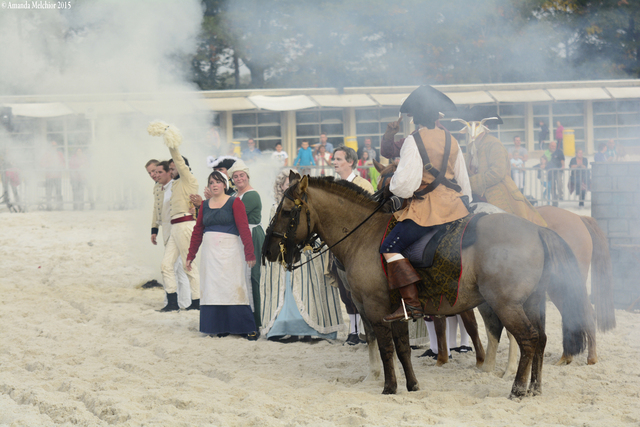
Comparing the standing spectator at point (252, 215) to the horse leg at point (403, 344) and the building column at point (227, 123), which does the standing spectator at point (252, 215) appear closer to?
the horse leg at point (403, 344)

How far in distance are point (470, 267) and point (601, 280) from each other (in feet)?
7.82

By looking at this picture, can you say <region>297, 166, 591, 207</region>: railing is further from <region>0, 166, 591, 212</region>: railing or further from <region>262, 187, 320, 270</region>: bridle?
<region>262, 187, 320, 270</region>: bridle

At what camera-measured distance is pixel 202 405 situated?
14.8ft

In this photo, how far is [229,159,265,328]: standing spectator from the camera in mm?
7312

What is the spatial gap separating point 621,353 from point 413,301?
8.62 feet

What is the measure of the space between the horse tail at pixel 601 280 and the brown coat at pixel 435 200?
2288 mm

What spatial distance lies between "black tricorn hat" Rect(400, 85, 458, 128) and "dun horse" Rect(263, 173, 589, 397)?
78 cm

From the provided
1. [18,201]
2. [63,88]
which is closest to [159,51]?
[63,88]

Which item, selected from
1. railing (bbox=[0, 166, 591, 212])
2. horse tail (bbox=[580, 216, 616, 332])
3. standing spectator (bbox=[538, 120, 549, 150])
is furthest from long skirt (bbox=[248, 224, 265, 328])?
standing spectator (bbox=[538, 120, 549, 150])

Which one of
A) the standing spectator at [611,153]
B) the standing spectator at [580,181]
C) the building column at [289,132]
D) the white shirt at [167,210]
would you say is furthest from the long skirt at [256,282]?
the building column at [289,132]

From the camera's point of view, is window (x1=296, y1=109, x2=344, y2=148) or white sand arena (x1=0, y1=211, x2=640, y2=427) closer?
white sand arena (x1=0, y1=211, x2=640, y2=427)

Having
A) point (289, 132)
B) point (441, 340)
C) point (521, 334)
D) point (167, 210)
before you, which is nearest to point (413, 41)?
point (289, 132)

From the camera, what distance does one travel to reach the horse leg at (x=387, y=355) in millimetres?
4828

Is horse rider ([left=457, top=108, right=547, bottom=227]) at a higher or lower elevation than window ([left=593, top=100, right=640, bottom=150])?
lower
